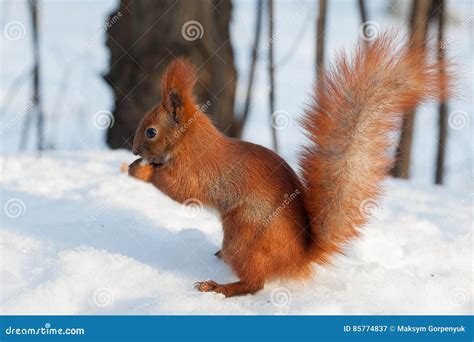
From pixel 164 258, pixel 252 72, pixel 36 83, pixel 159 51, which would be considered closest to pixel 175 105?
pixel 164 258

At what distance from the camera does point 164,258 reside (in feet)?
10.1

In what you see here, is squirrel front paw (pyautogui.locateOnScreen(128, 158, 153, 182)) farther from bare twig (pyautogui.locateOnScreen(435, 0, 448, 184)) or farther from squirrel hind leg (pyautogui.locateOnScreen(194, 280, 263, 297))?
bare twig (pyautogui.locateOnScreen(435, 0, 448, 184))

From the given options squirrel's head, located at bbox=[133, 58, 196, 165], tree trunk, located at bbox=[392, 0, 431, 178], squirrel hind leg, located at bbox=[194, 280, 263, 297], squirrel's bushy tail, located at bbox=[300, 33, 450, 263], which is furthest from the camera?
tree trunk, located at bbox=[392, 0, 431, 178]

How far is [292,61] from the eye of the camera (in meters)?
12.6

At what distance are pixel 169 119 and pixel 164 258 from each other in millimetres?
631

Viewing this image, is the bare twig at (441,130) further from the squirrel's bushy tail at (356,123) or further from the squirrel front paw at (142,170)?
the squirrel front paw at (142,170)

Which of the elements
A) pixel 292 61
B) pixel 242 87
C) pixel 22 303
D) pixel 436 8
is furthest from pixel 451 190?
pixel 292 61

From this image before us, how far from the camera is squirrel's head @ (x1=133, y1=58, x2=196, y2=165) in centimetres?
288

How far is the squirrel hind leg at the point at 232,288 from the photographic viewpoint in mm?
2758

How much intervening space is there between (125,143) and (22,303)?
11.2 feet

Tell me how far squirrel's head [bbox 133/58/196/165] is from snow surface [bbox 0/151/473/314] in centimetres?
44

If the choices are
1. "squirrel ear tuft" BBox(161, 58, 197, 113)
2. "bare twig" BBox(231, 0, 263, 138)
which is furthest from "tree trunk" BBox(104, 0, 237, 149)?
"squirrel ear tuft" BBox(161, 58, 197, 113)

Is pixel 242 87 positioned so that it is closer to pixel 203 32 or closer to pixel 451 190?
pixel 203 32

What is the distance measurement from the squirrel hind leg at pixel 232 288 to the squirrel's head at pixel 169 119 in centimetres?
55
